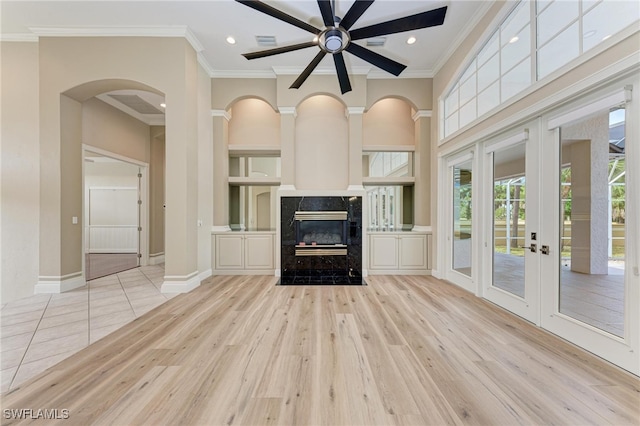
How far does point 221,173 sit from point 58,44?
10.1ft

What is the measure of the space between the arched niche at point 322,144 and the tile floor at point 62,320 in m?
3.37

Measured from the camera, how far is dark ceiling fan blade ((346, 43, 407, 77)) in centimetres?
323

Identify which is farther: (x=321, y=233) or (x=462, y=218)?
(x=321, y=233)

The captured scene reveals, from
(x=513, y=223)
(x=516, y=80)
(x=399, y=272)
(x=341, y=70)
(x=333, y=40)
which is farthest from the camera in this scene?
(x=399, y=272)

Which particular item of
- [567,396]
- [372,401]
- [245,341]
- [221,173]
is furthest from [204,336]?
[221,173]

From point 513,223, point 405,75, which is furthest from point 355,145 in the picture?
point 513,223

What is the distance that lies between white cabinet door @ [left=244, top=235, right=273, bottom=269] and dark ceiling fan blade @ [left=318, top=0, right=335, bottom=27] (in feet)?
12.3

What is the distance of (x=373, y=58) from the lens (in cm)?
337

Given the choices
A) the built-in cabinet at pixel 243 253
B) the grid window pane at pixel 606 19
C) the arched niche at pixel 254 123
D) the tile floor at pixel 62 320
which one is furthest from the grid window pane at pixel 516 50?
the tile floor at pixel 62 320

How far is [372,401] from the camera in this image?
169 cm

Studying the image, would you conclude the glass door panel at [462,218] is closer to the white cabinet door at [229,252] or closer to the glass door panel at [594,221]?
the glass door panel at [594,221]

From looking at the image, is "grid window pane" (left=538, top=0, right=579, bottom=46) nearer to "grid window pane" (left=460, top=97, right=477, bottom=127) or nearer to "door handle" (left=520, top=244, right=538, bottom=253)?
"grid window pane" (left=460, top=97, right=477, bottom=127)

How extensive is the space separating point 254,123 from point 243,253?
2886mm

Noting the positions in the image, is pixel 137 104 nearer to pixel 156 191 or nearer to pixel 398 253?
pixel 156 191
